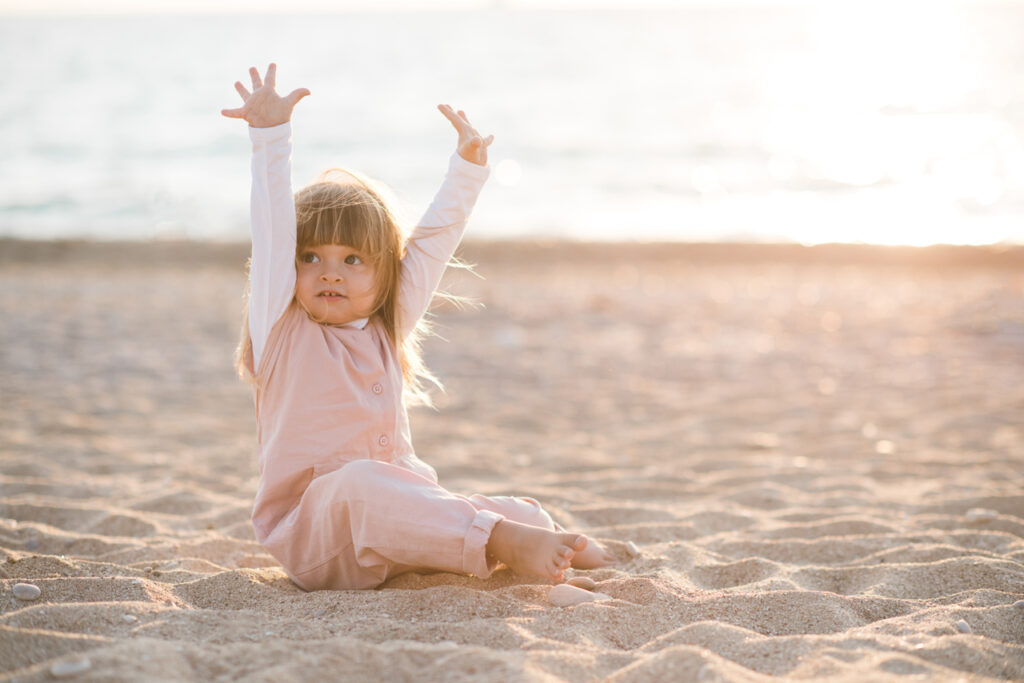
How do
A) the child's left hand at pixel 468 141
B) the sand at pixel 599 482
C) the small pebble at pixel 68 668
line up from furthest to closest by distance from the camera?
the child's left hand at pixel 468 141, the sand at pixel 599 482, the small pebble at pixel 68 668

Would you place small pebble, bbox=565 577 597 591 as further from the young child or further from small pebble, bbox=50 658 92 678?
small pebble, bbox=50 658 92 678

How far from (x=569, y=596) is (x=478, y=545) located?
0.86 ft

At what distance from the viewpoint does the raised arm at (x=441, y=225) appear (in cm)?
269

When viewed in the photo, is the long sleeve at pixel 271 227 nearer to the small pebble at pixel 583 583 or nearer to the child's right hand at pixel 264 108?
the child's right hand at pixel 264 108

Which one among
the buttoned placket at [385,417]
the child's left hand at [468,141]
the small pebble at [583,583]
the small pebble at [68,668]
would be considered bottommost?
the small pebble at [583,583]

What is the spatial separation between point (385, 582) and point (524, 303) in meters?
5.87

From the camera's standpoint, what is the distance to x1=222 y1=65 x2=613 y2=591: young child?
2.35m

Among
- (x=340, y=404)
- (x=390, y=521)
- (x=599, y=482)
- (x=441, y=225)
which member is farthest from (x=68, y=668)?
(x=599, y=482)

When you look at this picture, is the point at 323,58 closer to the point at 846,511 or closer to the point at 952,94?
the point at 952,94

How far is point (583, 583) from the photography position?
97.4 inches

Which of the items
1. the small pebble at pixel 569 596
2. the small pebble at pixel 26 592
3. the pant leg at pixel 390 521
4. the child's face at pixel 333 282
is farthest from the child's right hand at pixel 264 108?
the small pebble at pixel 569 596

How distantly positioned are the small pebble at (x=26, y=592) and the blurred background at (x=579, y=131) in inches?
58.6

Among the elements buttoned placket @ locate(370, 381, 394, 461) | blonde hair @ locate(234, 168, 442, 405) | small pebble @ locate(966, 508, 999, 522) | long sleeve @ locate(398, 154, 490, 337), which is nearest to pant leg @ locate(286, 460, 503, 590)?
buttoned placket @ locate(370, 381, 394, 461)

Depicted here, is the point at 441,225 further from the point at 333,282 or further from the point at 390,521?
the point at 390,521
